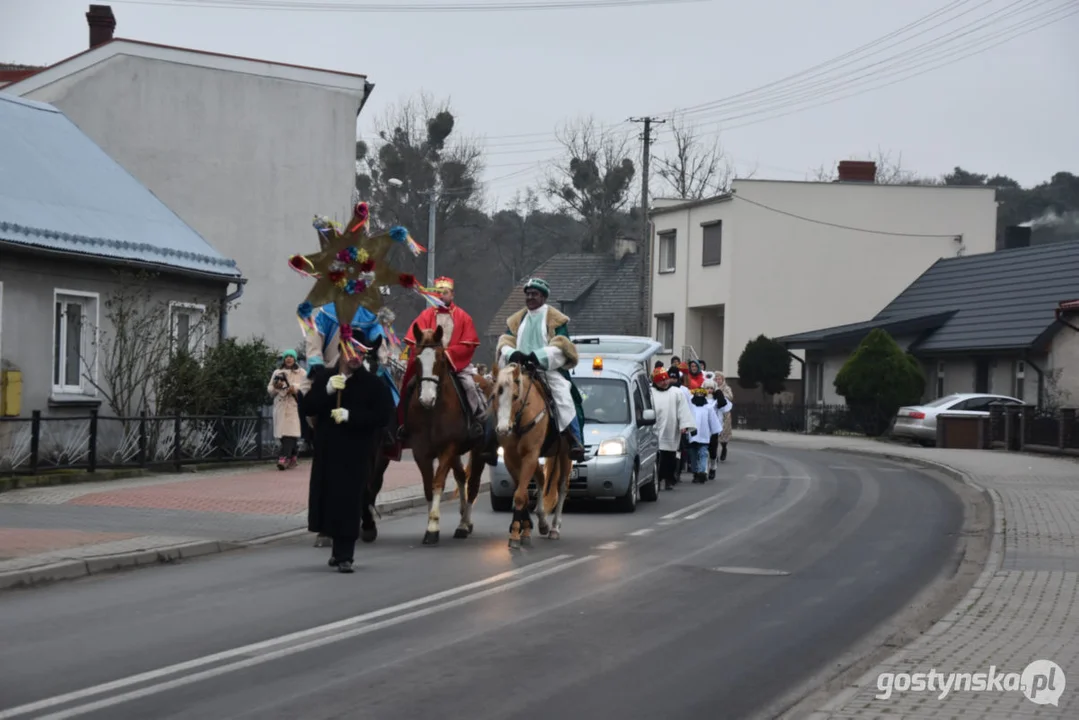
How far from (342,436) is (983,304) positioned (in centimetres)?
3779

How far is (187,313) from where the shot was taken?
25.8m

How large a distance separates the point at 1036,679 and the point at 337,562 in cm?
615

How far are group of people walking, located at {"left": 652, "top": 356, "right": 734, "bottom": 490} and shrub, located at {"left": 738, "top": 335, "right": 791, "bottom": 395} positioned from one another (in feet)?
78.7

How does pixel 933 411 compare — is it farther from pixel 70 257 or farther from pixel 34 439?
pixel 34 439

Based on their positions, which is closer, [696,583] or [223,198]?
[696,583]

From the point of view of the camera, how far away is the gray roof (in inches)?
865

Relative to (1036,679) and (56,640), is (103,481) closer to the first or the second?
(56,640)

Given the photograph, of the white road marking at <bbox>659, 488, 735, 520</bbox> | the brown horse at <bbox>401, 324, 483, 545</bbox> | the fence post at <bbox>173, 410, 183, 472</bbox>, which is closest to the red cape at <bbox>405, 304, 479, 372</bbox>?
the brown horse at <bbox>401, 324, 483, 545</bbox>

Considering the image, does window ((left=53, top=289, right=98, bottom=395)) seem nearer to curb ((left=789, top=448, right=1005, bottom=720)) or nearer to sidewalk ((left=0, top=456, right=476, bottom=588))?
sidewalk ((left=0, top=456, right=476, bottom=588))

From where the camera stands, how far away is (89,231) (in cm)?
2298

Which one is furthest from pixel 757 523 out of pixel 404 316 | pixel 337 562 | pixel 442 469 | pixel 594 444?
pixel 404 316

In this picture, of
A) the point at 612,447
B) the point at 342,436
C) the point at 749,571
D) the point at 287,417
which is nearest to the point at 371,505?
the point at 342,436

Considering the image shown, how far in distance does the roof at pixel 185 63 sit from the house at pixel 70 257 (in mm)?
7964

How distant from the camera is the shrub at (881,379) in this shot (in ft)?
141
